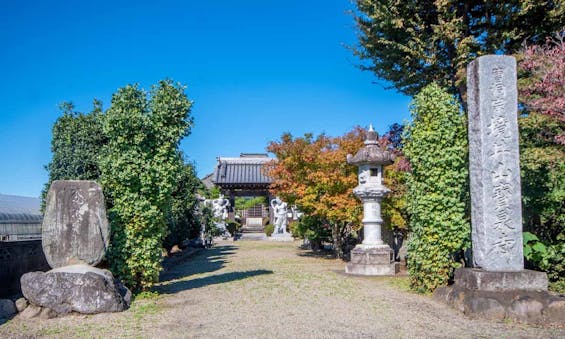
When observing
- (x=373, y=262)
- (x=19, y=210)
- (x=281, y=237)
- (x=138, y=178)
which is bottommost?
(x=281, y=237)

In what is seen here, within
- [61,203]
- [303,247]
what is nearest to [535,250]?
[61,203]

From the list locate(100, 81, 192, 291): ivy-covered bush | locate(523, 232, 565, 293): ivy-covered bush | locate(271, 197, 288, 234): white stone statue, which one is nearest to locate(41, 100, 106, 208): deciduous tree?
locate(100, 81, 192, 291): ivy-covered bush

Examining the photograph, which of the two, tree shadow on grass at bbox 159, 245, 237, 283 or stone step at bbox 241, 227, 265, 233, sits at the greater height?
stone step at bbox 241, 227, 265, 233

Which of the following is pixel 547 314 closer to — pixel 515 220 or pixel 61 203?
pixel 515 220

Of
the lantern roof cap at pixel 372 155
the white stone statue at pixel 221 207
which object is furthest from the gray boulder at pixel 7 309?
the white stone statue at pixel 221 207

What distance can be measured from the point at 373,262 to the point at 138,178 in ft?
19.4

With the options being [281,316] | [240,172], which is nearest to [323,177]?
[281,316]

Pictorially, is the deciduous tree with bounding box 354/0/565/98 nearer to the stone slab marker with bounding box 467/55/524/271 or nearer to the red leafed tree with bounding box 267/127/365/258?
the red leafed tree with bounding box 267/127/365/258

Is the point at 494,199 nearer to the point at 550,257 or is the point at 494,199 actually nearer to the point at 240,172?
the point at 550,257

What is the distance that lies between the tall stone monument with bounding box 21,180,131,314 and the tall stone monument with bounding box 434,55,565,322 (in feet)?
16.9

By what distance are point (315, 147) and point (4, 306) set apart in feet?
30.0

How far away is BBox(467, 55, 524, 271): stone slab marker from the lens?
19.5 ft

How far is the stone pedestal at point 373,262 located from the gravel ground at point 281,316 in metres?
0.80

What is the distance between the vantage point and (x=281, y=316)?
591 cm
